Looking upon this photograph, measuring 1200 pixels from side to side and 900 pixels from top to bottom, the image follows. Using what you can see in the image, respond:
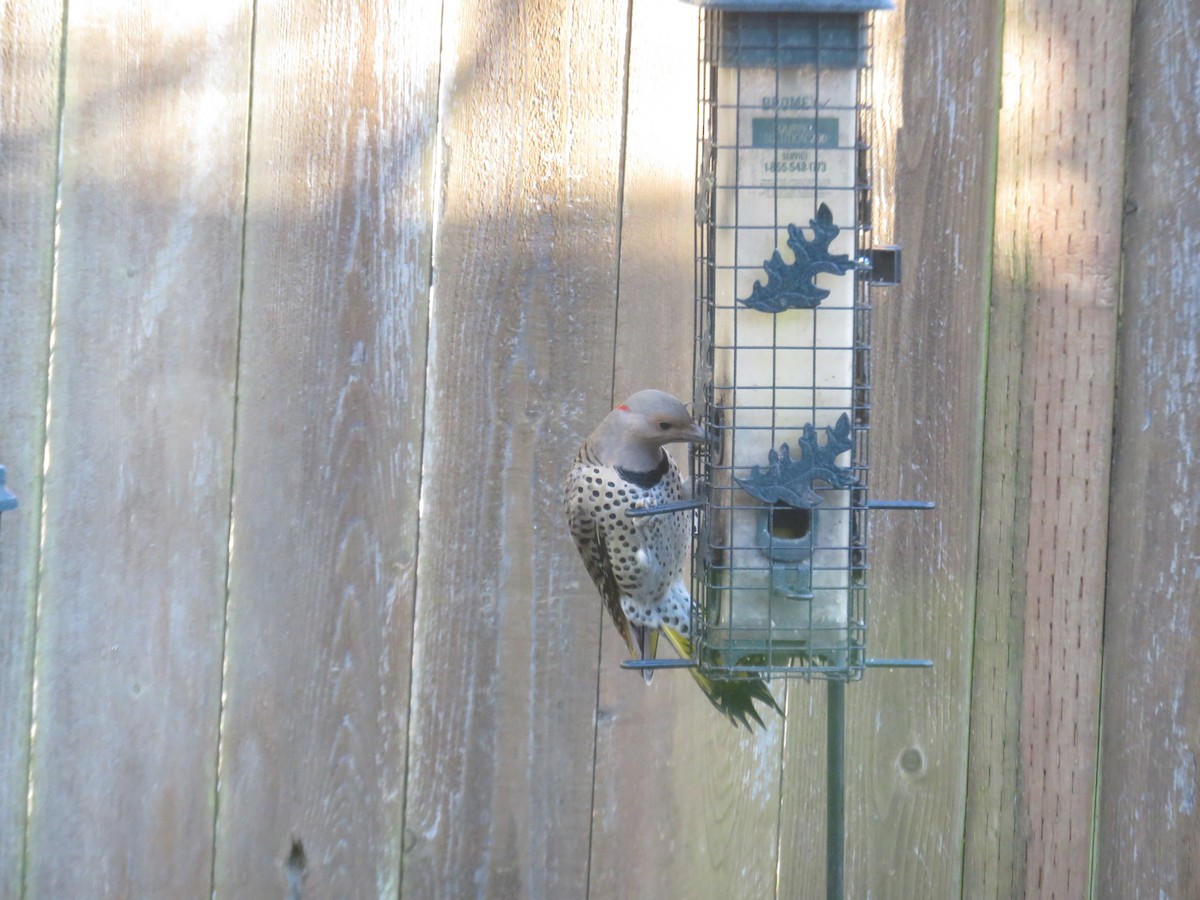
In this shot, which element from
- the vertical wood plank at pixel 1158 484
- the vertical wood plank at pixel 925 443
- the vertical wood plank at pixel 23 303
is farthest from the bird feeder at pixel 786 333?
the vertical wood plank at pixel 23 303

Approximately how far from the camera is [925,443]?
2391 millimetres

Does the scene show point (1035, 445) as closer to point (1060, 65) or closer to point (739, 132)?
point (1060, 65)

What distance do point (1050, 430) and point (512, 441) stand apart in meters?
0.94

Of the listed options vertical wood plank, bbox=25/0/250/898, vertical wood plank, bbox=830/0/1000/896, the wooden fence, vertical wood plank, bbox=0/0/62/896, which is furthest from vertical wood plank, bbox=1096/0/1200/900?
vertical wood plank, bbox=0/0/62/896

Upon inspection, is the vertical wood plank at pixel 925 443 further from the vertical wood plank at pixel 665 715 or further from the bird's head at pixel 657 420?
the bird's head at pixel 657 420

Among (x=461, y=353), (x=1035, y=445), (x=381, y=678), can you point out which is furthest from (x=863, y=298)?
(x=381, y=678)

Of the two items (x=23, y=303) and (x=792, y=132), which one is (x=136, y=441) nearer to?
(x=23, y=303)

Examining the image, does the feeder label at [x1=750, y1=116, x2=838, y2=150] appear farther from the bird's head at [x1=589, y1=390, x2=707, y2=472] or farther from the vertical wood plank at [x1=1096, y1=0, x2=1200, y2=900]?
the vertical wood plank at [x1=1096, y1=0, x2=1200, y2=900]

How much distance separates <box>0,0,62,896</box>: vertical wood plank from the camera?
2.25 metres

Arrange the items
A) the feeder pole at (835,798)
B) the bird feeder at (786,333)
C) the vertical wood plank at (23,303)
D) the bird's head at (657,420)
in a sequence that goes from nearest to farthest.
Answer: the feeder pole at (835,798)
the bird feeder at (786,333)
the bird's head at (657,420)
the vertical wood plank at (23,303)

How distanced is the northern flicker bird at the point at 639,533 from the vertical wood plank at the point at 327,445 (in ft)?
1.08

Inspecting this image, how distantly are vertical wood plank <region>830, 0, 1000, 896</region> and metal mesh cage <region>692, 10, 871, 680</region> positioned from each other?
25 cm

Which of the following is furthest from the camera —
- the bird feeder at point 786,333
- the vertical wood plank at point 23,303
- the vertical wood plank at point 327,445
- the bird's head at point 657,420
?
the vertical wood plank at point 327,445

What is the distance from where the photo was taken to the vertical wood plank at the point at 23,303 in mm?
2250
